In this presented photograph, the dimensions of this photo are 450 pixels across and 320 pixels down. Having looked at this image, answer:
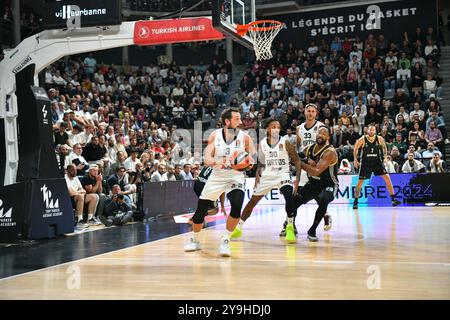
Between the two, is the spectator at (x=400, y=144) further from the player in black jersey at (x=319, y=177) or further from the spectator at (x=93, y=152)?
the player in black jersey at (x=319, y=177)

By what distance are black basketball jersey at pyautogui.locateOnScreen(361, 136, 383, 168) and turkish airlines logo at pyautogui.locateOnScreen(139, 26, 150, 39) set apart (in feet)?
20.9

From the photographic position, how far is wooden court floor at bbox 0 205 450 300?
189 inches

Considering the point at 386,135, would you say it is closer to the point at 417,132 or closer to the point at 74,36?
the point at 417,132

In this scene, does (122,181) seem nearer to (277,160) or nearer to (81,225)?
(81,225)

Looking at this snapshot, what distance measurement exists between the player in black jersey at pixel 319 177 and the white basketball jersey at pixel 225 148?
4.96 feet

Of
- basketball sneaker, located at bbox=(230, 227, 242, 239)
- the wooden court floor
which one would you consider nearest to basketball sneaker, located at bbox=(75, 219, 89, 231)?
the wooden court floor

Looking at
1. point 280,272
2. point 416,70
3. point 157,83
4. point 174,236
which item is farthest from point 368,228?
point 157,83

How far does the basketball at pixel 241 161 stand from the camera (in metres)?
6.99

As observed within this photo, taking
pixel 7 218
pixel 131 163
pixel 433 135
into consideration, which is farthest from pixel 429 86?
pixel 7 218

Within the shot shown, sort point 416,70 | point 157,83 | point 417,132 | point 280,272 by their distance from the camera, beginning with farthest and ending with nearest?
point 157,83, point 416,70, point 417,132, point 280,272

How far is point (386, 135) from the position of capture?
17.6 m

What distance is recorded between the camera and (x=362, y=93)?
64.8 ft

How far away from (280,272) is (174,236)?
395cm

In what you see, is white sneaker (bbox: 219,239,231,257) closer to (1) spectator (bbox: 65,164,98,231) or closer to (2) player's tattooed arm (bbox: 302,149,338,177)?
(2) player's tattooed arm (bbox: 302,149,338,177)
